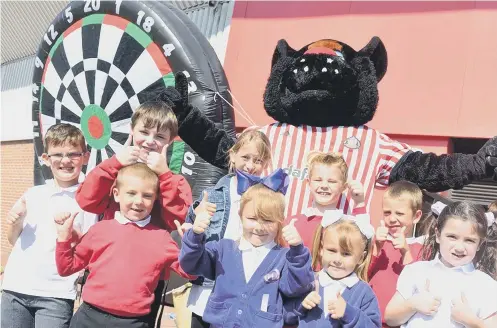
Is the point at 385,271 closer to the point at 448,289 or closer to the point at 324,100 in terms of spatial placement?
the point at 448,289

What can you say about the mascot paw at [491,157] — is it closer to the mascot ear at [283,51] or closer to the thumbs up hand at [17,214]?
the mascot ear at [283,51]

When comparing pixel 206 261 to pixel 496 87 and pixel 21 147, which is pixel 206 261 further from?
pixel 21 147

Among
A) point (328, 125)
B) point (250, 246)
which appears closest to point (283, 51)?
point (328, 125)

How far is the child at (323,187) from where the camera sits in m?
2.63

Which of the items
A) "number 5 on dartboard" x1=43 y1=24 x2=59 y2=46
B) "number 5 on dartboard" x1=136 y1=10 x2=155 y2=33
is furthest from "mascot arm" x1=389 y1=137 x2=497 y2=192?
"number 5 on dartboard" x1=43 y1=24 x2=59 y2=46

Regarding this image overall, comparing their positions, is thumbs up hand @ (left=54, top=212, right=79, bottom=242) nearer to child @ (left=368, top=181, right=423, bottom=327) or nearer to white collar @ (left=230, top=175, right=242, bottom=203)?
white collar @ (left=230, top=175, right=242, bottom=203)

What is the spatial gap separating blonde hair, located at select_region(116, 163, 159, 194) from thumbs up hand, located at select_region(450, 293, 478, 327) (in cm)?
132

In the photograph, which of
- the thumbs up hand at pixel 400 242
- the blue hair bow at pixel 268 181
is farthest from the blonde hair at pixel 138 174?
the thumbs up hand at pixel 400 242

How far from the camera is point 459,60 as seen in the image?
5172mm

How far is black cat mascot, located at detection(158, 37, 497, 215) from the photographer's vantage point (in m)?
3.01

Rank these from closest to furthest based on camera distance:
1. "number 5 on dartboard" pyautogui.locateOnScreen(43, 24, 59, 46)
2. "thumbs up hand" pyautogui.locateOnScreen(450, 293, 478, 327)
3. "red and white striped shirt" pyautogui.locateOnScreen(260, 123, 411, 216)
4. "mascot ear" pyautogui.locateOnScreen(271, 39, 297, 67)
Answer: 1. "thumbs up hand" pyautogui.locateOnScreen(450, 293, 478, 327)
2. "red and white striped shirt" pyautogui.locateOnScreen(260, 123, 411, 216)
3. "mascot ear" pyautogui.locateOnScreen(271, 39, 297, 67)
4. "number 5 on dartboard" pyautogui.locateOnScreen(43, 24, 59, 46)

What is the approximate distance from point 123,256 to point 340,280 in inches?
36.2

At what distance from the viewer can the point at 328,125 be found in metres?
3.17

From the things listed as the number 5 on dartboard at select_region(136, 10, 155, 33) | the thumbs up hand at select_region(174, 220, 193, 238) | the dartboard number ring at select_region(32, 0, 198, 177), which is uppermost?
Answer: the number 5 on dartboard at select_region(136, 10, 155, 33)
